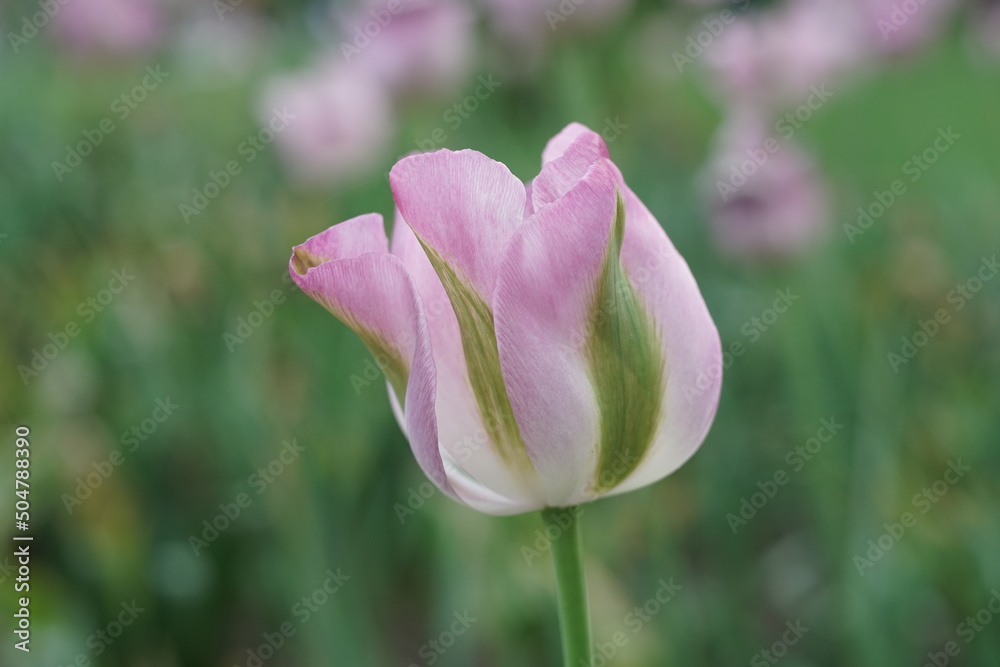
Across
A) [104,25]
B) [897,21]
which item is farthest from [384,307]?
[104,25]

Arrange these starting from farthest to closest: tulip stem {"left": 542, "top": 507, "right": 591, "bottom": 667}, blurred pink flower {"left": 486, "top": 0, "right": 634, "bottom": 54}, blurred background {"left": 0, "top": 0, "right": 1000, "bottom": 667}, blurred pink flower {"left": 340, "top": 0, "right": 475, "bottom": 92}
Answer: blurred pink flower {"left": 340, "top": 0, "right": 475, "bottom": 92}, blurred pink flower {"left": 486, "top": 0, "right": 634, "bottom": 54}, blurred background {"left": 0, "top": 0, "right": 1000, "bottom": 667}, tulip stem {"left": 542, "top": 507, "right": 591, "bottom": 667}

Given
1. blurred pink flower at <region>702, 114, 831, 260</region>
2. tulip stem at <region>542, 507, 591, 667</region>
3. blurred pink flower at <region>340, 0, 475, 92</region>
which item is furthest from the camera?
blurred pink flower at <region>340, 0, 475, 92</region>

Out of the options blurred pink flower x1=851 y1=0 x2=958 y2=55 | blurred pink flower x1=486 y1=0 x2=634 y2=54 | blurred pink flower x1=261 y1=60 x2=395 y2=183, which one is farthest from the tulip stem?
blurred pink flower x1=261 y1=60 x2=395 y2=183

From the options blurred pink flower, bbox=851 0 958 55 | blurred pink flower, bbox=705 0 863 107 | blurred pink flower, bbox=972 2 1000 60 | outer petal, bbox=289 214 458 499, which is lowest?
blurred pink flower, bbox=972 2 1000 60

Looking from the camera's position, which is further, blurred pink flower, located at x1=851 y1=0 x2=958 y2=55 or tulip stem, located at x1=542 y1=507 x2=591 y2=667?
blurred pink flower, located at x1=851 y1=0 x2=958 y2=55

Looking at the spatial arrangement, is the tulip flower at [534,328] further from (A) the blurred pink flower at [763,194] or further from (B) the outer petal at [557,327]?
(A) the blurred pink flower at [763,194]

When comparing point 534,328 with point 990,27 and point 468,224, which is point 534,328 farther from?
point 990,27

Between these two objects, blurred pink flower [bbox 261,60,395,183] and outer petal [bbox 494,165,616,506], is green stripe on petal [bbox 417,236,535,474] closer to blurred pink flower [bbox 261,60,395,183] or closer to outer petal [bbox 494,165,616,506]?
outer petal [bbox 494,165,616,506]

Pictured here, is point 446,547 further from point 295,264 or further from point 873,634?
point 295,264
